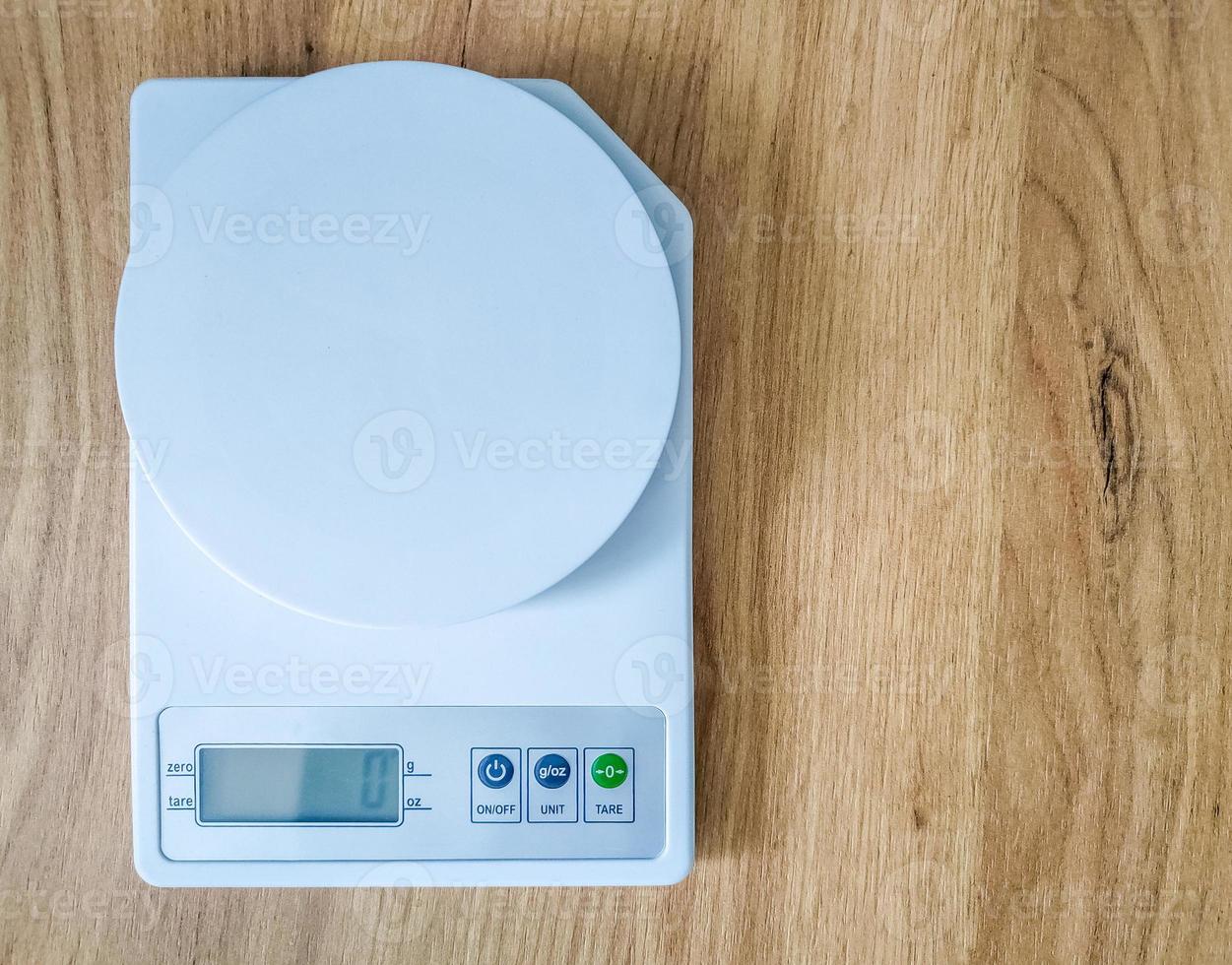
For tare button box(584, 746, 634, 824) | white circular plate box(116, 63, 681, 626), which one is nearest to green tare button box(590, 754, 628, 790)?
tare button box(584, 746, 634, 824)

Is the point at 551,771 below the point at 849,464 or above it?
below

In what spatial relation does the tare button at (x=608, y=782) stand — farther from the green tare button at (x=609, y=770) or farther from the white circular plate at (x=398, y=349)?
the white circular plate at (x=398, y=349)

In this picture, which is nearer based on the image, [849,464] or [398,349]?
[398,349]

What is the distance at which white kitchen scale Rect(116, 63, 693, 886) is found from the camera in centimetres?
39

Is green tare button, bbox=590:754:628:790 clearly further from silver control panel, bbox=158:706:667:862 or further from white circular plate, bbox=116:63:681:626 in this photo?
white circular plate, bbox=116:63:681:626

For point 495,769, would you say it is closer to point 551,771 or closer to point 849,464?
point 551,771

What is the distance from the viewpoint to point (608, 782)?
1.45 feet

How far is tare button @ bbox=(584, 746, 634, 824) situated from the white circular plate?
0.11 metres

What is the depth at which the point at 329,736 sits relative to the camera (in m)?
0.43

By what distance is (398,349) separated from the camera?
0.39 metres

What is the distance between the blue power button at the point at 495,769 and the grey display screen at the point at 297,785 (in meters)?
0.04

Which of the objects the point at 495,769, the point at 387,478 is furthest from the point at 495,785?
the point at 387,478

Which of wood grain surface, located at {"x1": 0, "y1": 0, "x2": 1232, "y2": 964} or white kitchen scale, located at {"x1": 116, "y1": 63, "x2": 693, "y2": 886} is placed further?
wood grain surface, located at {"x1": 0, "y1": 0, "x2": 1232, "y2": 964}

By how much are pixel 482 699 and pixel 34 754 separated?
0.90 feet
